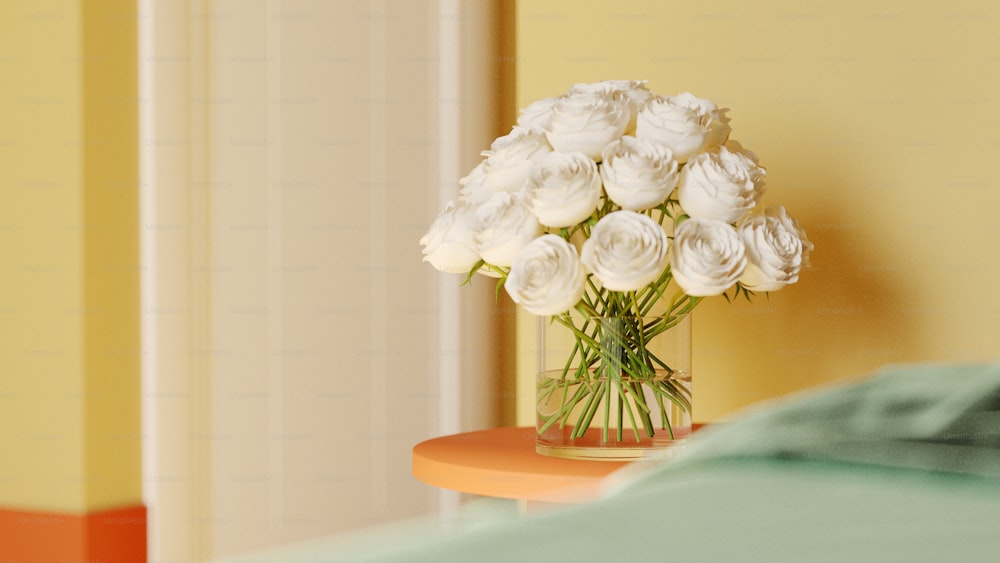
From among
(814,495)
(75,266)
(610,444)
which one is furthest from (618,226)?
(75,266)

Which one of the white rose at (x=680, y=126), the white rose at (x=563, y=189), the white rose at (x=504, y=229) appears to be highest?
the white rose at (x=680, y=126)

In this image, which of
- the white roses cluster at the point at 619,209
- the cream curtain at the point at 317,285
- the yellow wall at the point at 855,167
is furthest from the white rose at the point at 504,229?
the cream curtain at the point at 317,285

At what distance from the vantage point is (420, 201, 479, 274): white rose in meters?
1.30

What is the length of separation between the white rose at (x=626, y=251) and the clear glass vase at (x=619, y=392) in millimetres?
94

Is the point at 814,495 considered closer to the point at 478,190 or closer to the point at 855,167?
the point at 478,190

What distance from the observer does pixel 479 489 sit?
1.20 m

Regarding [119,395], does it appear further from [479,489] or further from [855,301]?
[855,301]

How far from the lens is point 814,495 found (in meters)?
0.38

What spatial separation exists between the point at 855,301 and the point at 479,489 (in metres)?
0.68

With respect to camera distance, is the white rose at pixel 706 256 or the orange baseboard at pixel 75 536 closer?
the white rose at pixel 706 256

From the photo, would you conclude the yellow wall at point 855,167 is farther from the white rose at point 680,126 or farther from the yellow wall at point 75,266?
the yellow wall at point 75,266

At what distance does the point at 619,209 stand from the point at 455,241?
0.62 feet

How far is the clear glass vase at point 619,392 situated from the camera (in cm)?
126

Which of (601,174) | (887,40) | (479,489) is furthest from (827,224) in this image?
(479,489)
